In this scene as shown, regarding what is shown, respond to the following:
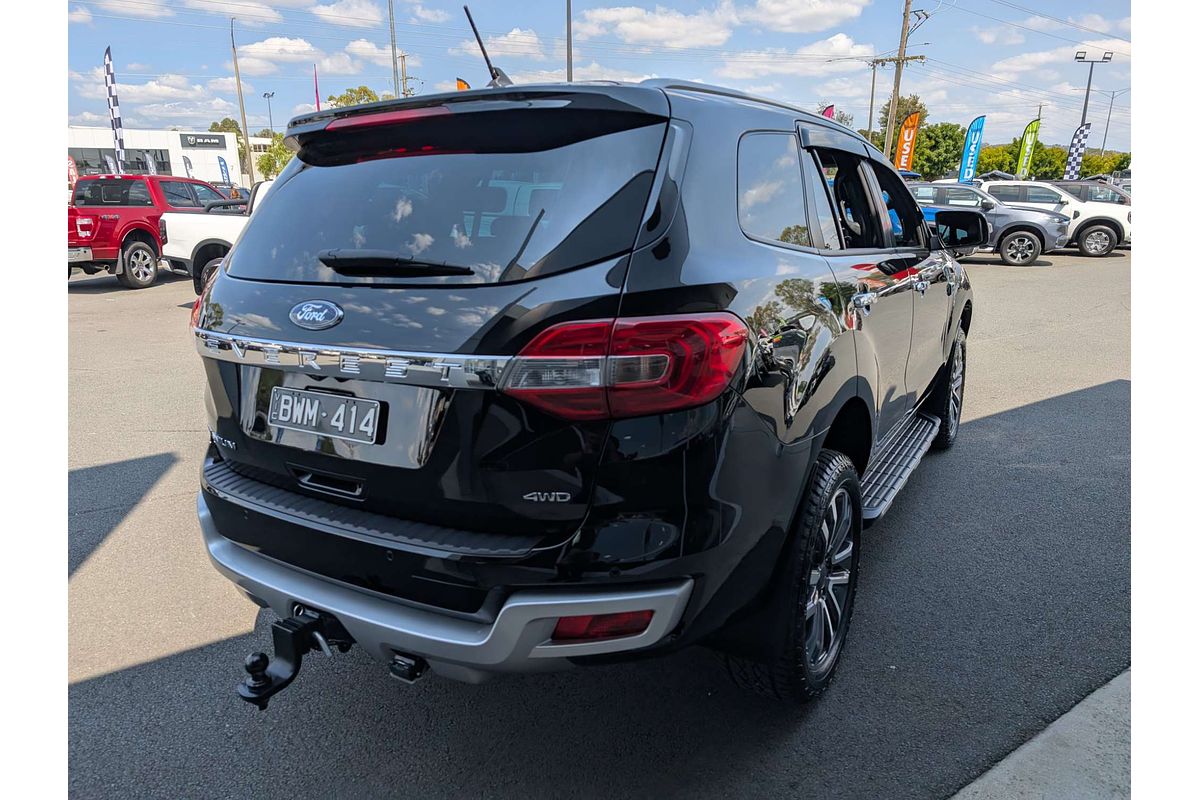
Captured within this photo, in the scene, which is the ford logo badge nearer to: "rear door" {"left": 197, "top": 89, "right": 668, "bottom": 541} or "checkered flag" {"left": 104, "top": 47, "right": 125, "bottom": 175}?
"rear door" {"left": 197, "top": 89, "right": 668, "bottom": 541}

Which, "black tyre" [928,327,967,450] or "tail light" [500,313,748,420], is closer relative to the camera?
"tail light" [500,313,748,420]

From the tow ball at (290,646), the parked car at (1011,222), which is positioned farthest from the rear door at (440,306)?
the parked car at (1011,222)

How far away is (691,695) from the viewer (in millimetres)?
2730

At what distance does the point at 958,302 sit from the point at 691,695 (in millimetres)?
3192

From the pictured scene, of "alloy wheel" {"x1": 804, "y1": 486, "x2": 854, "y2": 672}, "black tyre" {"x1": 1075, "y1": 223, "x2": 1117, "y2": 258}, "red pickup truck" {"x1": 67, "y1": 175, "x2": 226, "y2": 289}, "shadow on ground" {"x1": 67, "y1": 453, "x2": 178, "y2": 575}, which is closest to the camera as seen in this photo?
"alloy wheel" {"x1": 804, "y1": 486, "x2": 854, "y2": 672}

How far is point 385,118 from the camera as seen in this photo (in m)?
2.32

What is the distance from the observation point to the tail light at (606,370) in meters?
1.80

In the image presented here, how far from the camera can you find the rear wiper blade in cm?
197

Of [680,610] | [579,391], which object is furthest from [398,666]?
[579,391]

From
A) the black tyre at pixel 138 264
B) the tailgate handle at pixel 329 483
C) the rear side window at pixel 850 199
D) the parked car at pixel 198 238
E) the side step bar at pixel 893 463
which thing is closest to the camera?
the tailgate handle at pixel 329 483

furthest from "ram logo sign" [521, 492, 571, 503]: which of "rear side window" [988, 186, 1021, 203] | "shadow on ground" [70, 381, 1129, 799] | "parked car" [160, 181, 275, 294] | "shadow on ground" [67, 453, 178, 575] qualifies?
"rear side window" [988, 186, 1021, 203]

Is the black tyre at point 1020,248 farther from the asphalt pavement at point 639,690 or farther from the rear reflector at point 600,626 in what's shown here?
the rear reflector at point 600,626

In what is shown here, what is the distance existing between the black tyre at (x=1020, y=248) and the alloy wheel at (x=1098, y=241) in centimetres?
254

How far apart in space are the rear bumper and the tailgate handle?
0.83ft
